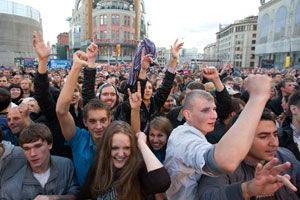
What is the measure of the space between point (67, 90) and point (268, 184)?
207 cm

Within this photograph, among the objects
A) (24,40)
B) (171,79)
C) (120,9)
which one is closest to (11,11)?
(24,40)

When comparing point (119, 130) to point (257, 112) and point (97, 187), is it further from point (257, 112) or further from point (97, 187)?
point (257, 112)

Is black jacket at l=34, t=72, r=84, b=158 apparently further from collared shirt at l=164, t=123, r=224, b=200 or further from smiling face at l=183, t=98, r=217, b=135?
smiling face at l=183, t=98, r=217, b=135

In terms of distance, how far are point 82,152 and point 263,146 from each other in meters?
1.90

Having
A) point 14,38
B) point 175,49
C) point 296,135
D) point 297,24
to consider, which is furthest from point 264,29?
point 14,38

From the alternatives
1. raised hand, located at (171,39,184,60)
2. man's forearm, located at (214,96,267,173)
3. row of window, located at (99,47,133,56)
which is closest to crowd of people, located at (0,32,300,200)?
man's forearm, located at (214,96,267,173)

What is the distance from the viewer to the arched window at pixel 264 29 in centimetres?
4304

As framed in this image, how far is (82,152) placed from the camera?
2289 mm

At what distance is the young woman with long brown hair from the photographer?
1.77 metres

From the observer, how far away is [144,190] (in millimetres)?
1792

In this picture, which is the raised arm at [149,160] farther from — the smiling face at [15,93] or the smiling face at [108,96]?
the smiling face at [15,93]

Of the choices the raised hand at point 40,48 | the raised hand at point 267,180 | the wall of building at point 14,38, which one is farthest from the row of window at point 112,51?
the raised hand at point 267,180

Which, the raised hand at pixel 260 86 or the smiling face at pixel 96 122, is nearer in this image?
the raised hand at pixel 260 86

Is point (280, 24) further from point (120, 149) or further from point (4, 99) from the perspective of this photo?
point (4, 99)
